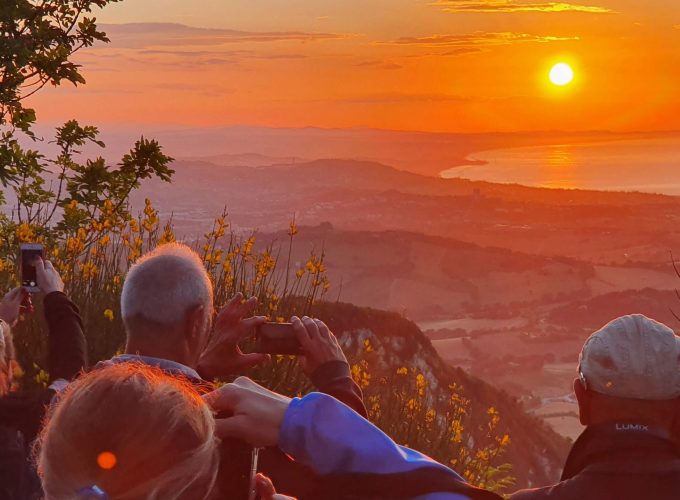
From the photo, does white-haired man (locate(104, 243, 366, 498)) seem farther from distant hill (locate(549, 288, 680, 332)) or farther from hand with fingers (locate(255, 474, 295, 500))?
distant hill (locate(549, 288, 680, 332))

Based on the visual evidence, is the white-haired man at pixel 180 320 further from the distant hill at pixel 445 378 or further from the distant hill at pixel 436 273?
the distant hill at pixel 436 273

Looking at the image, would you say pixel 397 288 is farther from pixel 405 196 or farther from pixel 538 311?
pixel 405 196

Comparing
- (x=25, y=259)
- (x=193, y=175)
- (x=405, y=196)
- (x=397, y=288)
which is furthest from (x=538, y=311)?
(x=25, y=259)

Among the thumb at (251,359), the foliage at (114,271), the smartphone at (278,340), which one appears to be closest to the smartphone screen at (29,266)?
the foliage at (114,271)

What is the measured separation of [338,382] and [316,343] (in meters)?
0.12

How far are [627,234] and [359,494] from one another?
372 ft

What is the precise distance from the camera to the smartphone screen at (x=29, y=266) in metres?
4.32

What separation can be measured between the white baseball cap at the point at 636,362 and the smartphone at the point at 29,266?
103 inches

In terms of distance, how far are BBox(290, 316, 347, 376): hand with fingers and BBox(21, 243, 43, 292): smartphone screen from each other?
2.14 m

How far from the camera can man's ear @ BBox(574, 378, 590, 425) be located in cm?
278

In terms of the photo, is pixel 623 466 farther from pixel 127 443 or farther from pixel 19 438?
pixel 19 438

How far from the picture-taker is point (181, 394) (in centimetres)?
176

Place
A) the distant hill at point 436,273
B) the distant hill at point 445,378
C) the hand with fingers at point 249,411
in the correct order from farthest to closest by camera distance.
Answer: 1. the distant hill at point 436,273
2. the distant hill at point 445,378
3. the hand with fingers at point 249,411

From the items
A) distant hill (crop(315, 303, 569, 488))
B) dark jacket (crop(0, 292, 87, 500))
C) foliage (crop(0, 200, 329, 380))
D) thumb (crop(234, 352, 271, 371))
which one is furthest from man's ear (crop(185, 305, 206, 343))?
distant hill (crop(315, 303, 569, 488))
